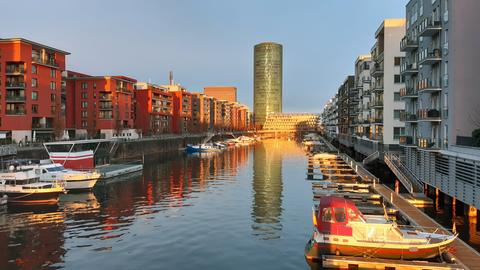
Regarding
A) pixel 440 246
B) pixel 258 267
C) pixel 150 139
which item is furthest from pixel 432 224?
pixel 150 139

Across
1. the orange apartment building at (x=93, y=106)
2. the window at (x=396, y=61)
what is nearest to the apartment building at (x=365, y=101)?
the window at (x=396, y=61)

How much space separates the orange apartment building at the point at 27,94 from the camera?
84438mm

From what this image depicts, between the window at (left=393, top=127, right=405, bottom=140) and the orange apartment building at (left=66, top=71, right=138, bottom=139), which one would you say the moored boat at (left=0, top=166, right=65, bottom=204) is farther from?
the orange apartment building at (left=66, top=71, right=138, bottom=139)

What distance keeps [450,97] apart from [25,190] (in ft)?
151

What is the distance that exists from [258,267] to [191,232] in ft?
32.6

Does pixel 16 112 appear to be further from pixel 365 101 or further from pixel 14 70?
pixel 365 101

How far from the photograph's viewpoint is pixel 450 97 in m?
41.6

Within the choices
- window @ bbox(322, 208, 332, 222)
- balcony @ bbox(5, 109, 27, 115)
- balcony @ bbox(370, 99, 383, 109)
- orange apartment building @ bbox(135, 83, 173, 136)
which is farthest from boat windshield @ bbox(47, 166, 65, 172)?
orange apartment building @ bbox(135, 83, 173, 136)

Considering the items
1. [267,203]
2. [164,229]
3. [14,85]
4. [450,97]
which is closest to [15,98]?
[14,85]

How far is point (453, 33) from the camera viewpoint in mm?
41000

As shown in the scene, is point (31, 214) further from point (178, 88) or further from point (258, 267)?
point (178, 88)

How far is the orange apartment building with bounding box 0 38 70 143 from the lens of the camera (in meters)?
84.4

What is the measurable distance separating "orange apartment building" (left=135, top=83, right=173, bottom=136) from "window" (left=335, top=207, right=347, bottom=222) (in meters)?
123

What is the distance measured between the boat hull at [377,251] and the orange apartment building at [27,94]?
73762mm
